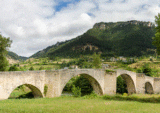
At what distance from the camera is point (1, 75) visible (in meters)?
12.1

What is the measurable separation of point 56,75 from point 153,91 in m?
36.5

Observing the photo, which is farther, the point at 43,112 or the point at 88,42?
the point at 88,42

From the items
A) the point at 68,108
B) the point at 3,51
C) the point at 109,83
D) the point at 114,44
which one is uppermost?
the point at 114,44

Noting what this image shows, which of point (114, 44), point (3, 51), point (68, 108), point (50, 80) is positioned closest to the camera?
point (68, 108)

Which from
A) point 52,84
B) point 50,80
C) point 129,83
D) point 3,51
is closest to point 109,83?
point 129,83

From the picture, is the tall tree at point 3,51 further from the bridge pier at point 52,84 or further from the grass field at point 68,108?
the grass field at point 68,108

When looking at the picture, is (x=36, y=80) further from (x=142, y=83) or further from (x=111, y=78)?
(x=142, y=83)

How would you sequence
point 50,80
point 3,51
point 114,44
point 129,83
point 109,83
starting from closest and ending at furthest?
point 50,80 → point 109,83 → point 3,51 → point 129,83 → point 114,44

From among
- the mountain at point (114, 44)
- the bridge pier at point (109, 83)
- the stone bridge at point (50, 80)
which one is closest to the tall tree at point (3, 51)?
the stone bridge at point (50, 80)

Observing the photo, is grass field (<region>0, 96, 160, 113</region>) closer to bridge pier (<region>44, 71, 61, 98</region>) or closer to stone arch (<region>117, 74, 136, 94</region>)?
bridge pier (<region>44, 71, 61, 98</region>)

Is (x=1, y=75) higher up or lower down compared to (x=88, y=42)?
lower down

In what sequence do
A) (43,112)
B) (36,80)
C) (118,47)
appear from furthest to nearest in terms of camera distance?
1. (118,47)
2. (36,80)
3. (43,112)

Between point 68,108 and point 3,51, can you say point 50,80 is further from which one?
point 3,51

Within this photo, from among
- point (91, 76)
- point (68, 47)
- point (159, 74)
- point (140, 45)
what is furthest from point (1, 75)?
point (68, 47)
